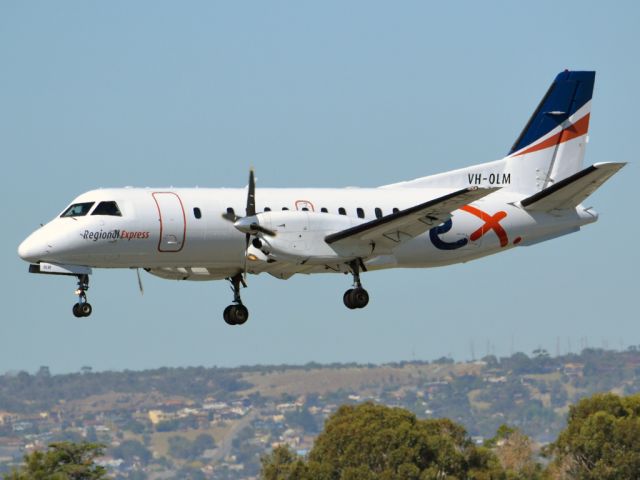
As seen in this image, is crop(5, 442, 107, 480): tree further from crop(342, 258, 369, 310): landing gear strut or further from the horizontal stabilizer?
the horizontal stabilizer

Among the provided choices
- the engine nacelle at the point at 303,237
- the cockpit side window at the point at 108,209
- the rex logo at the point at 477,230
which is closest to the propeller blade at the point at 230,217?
the engine nacelle at the point at 303,237

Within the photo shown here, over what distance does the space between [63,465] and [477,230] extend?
35.0 m

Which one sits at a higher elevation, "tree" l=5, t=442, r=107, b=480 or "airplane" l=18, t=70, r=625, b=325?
"airplane" l=18, t=70, r=625, b=325

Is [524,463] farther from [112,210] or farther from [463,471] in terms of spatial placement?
[112,210]

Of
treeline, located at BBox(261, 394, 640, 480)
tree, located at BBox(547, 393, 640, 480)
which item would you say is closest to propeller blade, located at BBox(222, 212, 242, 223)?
treeline, located at BBox(261, 394, 640, 480)

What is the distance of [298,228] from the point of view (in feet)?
108

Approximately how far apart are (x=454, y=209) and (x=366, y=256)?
2.54 meters

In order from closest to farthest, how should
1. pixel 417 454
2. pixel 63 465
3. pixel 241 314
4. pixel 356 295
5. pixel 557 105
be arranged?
1. pixel 356 295
2. pixel 241 314
3. pixel 557 105
4. pixel 63 465
5. pixel 417 454

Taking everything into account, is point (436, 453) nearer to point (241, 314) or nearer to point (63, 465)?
point (63, 465)

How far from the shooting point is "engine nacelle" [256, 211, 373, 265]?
1280 inches

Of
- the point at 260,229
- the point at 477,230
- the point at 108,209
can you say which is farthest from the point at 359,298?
the point at 108,209

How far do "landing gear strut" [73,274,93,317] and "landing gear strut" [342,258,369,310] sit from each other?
19.7 ft

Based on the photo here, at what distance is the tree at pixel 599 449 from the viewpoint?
67.4m

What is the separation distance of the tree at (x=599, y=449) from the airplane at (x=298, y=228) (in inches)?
1276
